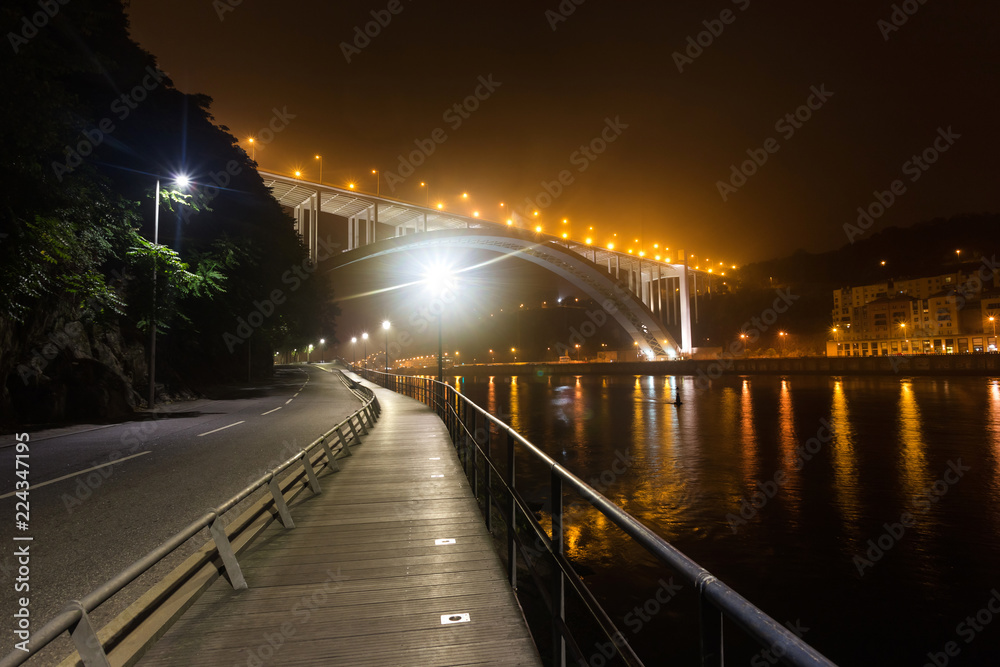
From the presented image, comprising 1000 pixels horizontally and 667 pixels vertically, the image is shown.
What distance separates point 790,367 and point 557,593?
263ft

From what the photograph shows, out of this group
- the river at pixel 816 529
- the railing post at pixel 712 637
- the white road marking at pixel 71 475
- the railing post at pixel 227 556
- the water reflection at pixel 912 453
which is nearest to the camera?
the railing post at pixel 712 637

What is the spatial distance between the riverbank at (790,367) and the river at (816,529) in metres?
43.1

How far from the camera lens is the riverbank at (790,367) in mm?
58781

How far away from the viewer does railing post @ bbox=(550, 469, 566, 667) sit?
116 inches

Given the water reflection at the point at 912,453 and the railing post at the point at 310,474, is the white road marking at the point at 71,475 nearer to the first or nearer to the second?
the railing post at the point at 310,474

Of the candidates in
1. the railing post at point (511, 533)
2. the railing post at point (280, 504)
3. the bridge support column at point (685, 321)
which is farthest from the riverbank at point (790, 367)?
the railing post at point (280, 504)

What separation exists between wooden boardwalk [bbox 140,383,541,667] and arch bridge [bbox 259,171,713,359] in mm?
40446

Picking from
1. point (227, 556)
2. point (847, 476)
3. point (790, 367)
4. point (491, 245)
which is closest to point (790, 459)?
point (847, 476)

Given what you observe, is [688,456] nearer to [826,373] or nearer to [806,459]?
[806,459]

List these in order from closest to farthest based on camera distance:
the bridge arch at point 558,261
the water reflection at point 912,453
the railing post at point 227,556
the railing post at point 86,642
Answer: the railing post at point 86,642 < the railing post at point 227,556 < the water reflection at point 912,453 < the bridge arch at point 558,261

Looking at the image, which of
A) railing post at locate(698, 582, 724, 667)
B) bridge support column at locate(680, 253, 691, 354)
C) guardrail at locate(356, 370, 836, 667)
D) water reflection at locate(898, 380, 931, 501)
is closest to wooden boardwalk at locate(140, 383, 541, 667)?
guardrail at locate(356, 370, 836, 667)

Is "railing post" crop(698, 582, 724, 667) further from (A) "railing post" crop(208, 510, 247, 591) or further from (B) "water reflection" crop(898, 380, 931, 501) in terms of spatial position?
(B) "water reflection" crop(898, 380, 931, 501)

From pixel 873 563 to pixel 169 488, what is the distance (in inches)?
440

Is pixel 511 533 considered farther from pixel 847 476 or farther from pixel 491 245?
pixel 491 245
